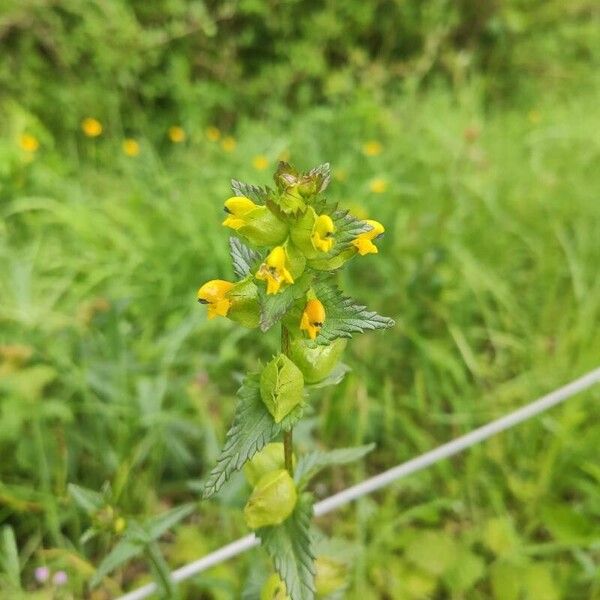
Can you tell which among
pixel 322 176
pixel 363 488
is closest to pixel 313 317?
pixel 322 176

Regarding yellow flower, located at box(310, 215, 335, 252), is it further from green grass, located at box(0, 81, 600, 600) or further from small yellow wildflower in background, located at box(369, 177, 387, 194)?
small yellow wildflower in background, located at box(369, 177, 387, 194)

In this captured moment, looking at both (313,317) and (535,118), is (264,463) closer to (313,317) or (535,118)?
(313,317)

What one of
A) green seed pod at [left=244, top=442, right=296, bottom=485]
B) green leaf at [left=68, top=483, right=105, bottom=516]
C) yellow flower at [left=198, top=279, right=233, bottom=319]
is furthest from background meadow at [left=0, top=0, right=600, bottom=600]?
yellow flower at [left=198, top=279, right=233, bottom=319]

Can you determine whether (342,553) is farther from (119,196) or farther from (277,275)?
(119,196)

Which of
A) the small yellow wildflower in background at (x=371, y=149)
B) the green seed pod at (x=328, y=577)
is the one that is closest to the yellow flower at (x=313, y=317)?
the green seed pod at (x=328, y=577)

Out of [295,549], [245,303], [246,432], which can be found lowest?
[295,549]
